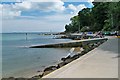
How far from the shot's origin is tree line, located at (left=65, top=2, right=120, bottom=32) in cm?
5130

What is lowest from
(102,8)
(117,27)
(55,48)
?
(55,48)

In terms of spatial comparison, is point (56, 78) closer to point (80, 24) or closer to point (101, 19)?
point (101, 19)

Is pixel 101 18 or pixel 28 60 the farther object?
pixel 101 18

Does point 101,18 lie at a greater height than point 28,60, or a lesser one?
greater

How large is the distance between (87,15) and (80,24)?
25.1 feet

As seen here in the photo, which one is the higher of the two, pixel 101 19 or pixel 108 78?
pixel 101 19

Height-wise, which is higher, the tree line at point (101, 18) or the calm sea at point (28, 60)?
the tree line at point (101, 18)

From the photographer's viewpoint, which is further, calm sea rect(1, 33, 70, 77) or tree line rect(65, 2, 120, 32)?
tree line rect(65, 2, 120, 32)

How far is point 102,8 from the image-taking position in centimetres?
7612

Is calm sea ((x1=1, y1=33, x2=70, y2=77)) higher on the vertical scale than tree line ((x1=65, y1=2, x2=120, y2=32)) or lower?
lower

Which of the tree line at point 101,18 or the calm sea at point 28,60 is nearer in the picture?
the calm sea at point 28,60

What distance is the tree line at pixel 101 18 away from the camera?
5130 cm

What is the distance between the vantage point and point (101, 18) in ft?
272

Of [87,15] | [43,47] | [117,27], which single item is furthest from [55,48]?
[87,15]
